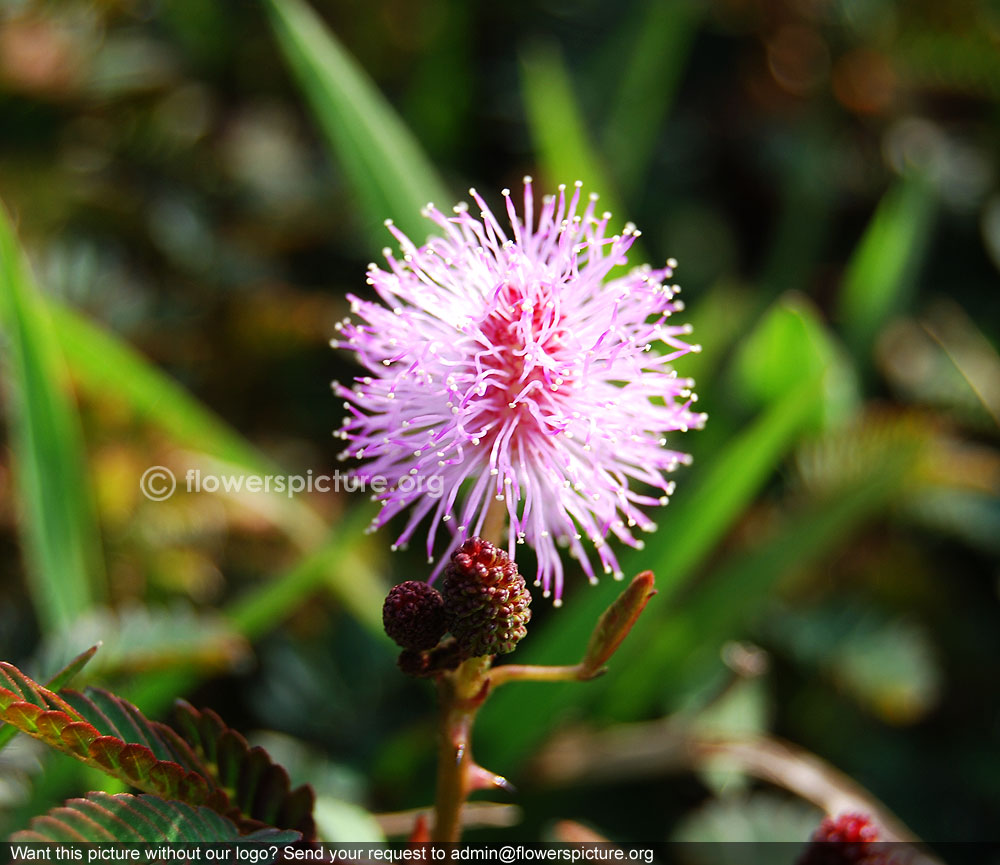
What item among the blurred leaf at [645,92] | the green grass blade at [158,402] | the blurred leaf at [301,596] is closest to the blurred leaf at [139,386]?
the green grass blade at [158,402]

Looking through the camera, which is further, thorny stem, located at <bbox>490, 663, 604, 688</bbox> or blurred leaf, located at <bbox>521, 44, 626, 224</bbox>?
blurred leaf, located at <bbox>521, 44, 626, 224</bbox>

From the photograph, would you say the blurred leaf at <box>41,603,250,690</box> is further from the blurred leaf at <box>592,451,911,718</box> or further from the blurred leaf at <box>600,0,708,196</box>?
the blurred leaf at <box>600,0,708,196</box>

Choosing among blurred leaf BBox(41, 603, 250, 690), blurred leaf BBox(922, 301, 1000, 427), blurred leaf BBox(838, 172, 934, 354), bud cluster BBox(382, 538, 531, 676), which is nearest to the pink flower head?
bud cluster BBox(382, 538, 531, 676)

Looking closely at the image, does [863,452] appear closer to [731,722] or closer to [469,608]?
[731,722]

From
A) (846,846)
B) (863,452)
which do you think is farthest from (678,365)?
(846,846)

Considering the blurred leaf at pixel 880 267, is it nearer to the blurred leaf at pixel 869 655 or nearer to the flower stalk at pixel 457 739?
the blurred leaf at pixel 869 655

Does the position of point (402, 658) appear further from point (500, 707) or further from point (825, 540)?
point (825, 540)
